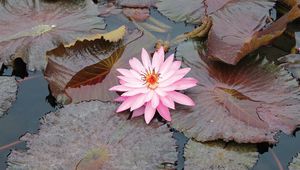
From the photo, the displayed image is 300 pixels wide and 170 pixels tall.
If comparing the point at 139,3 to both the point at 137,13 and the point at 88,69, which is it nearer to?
the point at 137,13

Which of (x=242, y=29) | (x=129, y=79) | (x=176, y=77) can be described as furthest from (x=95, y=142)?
(x=242, y=29)

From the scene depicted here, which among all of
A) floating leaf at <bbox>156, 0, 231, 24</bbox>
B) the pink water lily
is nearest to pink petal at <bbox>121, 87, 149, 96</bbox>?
the pink water lily

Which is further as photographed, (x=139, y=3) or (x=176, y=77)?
(x=139, y=3)

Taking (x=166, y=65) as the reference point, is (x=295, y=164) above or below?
below

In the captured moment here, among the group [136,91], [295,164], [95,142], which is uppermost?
[136,91]

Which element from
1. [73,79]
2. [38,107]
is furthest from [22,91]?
[73,79]

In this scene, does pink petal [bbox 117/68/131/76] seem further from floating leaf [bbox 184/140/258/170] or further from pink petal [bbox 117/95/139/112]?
floating leaf [bbox 184/140/258/170]
